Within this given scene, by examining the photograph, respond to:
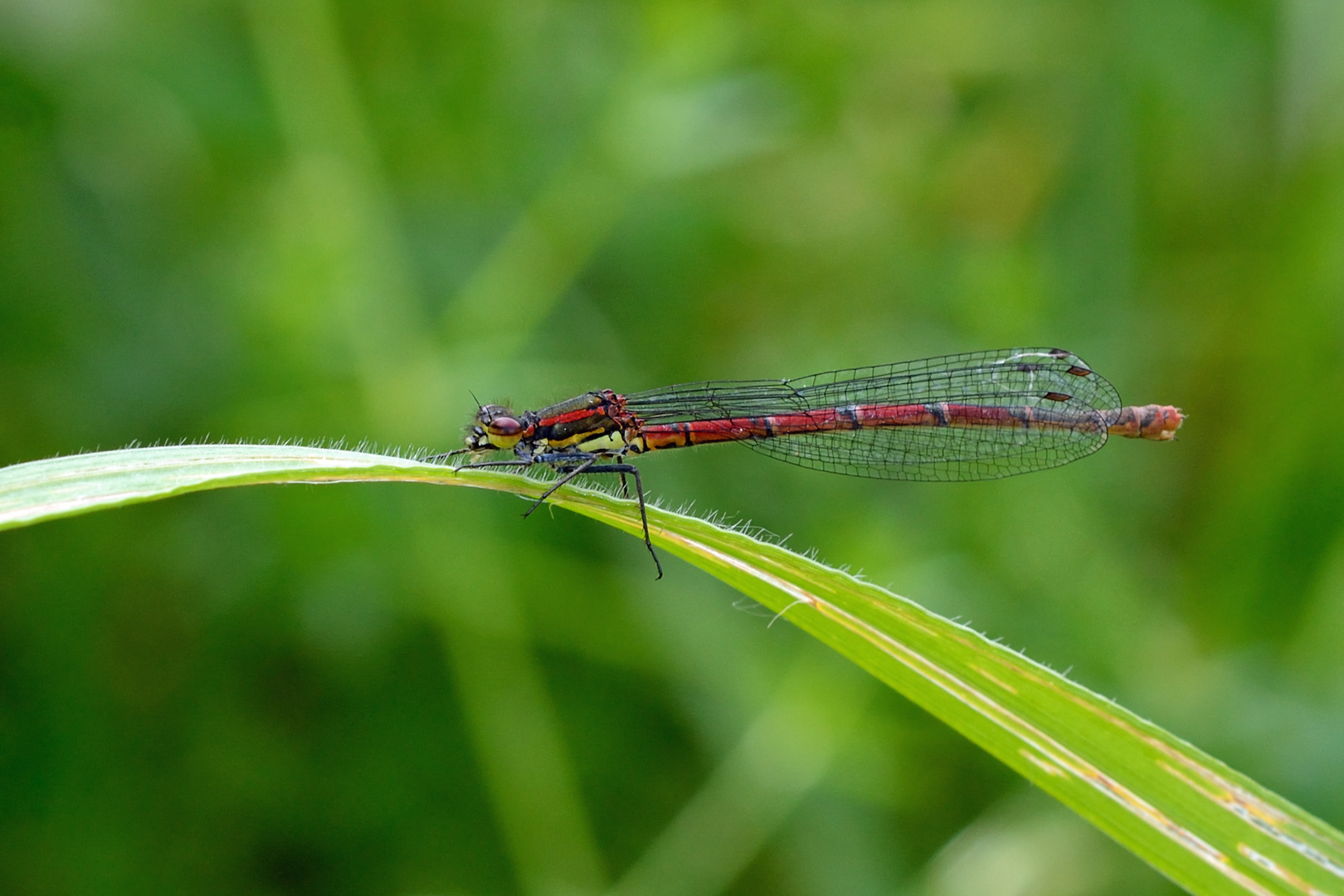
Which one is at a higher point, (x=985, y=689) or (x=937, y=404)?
(x=937, y=404)

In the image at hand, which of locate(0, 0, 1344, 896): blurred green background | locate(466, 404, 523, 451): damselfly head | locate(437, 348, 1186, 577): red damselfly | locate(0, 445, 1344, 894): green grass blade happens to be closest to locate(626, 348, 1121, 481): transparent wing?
locate(437, 348, 1186, 577): red damselfly

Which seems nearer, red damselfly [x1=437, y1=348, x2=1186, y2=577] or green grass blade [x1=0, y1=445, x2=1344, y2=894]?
green grass blade [x1=0, y1=445, x2=1344, y2=894]

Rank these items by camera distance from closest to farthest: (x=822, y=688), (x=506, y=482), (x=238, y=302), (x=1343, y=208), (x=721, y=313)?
(x=506, y=482) → (x=822, y=688) → (x=238, y=302) → (x=1343, y=208) → (x=721, y=313)

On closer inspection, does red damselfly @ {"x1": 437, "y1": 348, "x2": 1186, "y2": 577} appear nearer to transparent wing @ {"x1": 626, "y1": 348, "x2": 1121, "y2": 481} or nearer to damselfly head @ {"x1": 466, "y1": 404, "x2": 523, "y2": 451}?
transparent wing @ {"x1": 626, "y1": 348, "x2": 1121, "y2": 481}

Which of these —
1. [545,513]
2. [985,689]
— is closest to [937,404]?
[545,513]

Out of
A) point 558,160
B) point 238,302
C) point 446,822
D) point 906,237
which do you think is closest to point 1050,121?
point 906,237

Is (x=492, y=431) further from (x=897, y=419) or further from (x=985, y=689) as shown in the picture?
(x=985, y=689)

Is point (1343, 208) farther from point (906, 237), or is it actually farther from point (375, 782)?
point (375, 782)
